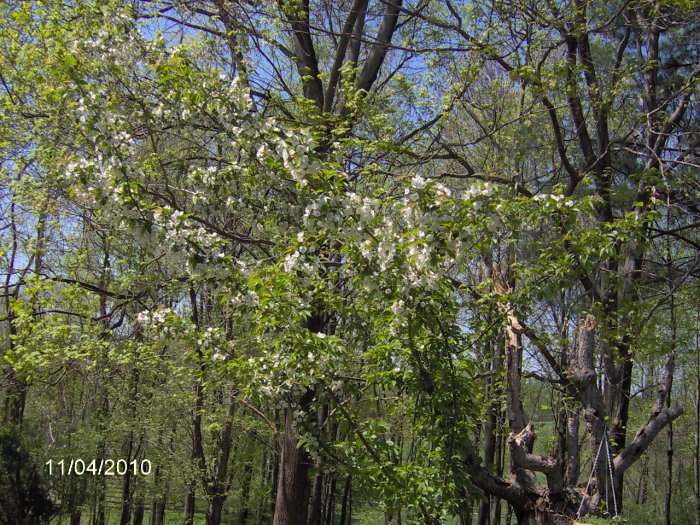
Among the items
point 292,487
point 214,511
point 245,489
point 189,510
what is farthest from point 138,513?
point 292,487

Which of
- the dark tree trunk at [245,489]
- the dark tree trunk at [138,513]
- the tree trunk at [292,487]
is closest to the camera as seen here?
the tree trunk at [292,487]

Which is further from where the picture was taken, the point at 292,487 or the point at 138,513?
the point at 138,513

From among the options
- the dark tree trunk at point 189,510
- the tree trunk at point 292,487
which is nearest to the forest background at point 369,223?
the tree trunk at point 292,487

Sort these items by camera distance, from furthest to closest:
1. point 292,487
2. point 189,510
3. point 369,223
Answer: point 189,510
point 292,487
point 369,223

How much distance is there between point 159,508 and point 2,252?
15.7 m

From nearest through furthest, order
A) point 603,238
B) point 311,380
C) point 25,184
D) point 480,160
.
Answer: point 603,238
point 311,380
point 25,184
point 480,160

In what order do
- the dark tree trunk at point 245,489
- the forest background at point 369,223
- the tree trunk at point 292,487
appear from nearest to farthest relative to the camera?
the forest background at point 369,223 → the tree trunk at point 292,487 → the dark tree trunk at point 245,489

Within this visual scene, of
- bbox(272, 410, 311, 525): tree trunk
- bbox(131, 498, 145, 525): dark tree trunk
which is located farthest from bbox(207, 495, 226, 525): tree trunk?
bbox(272, 410, 311, 525): tree trunk

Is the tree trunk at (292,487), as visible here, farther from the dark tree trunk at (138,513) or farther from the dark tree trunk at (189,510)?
the dark tree trunk at (138,513)

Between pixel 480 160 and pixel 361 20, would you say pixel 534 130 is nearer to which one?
pixel 480 160

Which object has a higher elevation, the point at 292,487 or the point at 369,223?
the point at 369,223

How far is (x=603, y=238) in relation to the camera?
12.0 feet

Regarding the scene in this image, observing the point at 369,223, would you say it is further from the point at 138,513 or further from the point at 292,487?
the point at 138,513

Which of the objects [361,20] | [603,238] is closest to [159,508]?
[361,20]
